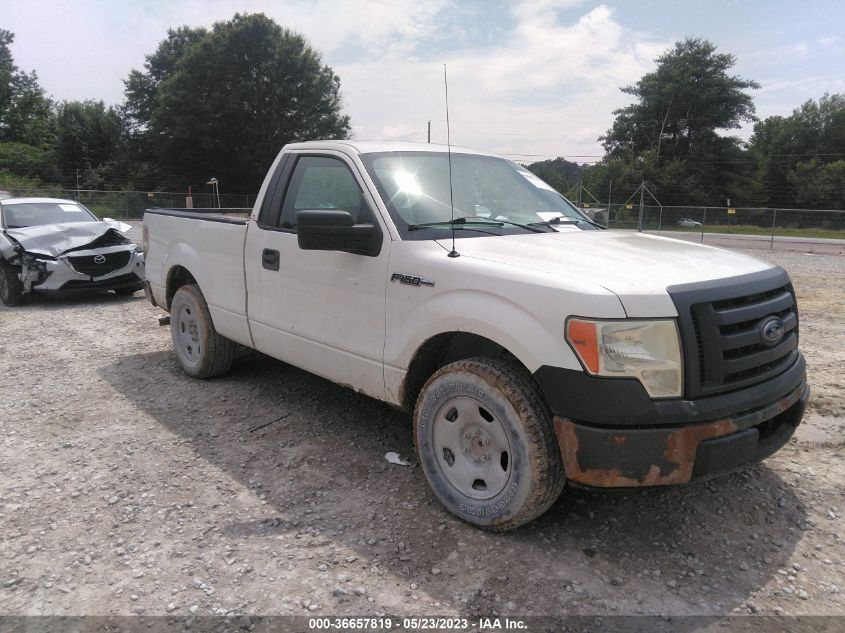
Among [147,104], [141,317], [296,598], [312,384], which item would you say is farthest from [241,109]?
[296,598]

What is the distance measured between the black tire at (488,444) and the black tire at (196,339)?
2587 millimetres

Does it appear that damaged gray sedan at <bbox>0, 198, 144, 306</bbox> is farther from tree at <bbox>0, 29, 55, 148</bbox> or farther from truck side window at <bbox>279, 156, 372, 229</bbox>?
tree at <bbox>0, 29, 55, 148</bbox>

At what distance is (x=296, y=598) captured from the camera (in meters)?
2.67

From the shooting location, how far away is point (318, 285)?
3.96m

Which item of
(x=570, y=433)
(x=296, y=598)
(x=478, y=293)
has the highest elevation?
(x=478, y=293)

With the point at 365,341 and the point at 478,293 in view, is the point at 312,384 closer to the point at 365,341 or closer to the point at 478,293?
the point at 365,341

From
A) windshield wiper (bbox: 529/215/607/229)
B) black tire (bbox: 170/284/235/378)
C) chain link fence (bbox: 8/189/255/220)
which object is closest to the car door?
black tire (bbox: 170/284/235/378)

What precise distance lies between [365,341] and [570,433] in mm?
1416

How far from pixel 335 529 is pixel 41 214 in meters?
9.64

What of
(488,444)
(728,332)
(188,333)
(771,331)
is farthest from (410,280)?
(188,333)

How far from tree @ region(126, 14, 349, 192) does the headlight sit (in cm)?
4312

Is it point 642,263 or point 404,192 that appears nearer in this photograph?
point 642,263

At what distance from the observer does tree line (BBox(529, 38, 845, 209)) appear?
5469cm

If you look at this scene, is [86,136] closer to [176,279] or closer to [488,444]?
[176,279]
